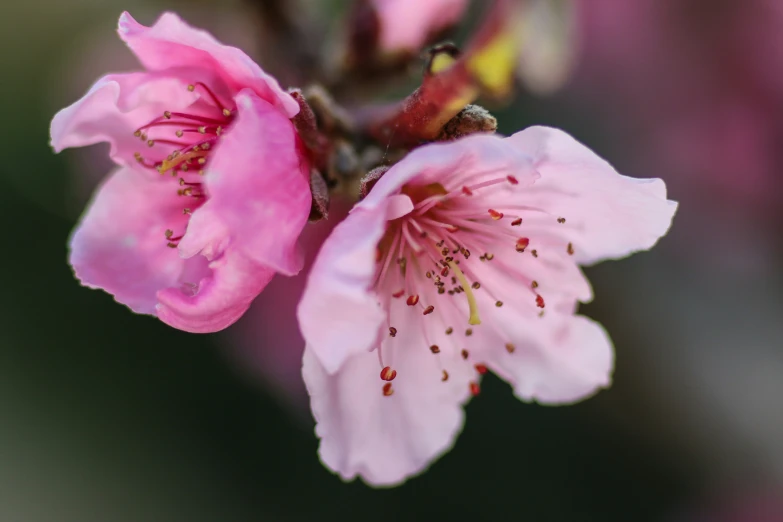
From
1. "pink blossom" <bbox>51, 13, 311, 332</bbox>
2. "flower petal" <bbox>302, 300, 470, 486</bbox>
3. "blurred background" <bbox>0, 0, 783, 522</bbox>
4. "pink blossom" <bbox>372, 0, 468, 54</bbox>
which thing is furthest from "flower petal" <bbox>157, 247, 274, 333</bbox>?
"blurred background" <bbox>0, 0, 783, 522</bbox>

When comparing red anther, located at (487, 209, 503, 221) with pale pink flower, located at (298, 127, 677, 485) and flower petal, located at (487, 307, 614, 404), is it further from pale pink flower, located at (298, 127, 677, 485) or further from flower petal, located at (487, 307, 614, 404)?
flower petal, located at (487, 307, 614, 404)

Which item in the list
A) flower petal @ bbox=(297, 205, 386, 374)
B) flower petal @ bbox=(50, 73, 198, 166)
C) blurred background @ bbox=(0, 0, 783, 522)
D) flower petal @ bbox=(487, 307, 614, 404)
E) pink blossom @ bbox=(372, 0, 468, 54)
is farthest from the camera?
blurred background @ bbox=(0, 0, 783, 522)

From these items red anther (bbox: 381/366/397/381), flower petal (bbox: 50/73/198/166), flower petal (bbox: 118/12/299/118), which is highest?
flower petal (bbox: 118/12/299/118)

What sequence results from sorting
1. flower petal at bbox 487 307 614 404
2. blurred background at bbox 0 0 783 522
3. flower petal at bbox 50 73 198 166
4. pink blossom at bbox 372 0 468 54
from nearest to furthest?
flower petal at bbox 50 73 198 166 < flower petal at bbox 487 307 614 404 < pink blossom at bbox 372 0 468 54 < blurred background at bbox 0 0 783 522

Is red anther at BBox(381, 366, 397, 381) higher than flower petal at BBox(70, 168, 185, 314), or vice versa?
flower petal at BBox(70, 168, 185, 314)

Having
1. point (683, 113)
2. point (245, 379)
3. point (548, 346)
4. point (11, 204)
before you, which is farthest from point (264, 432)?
point (683, 113)

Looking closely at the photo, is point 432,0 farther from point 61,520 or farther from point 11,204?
point 61,520
